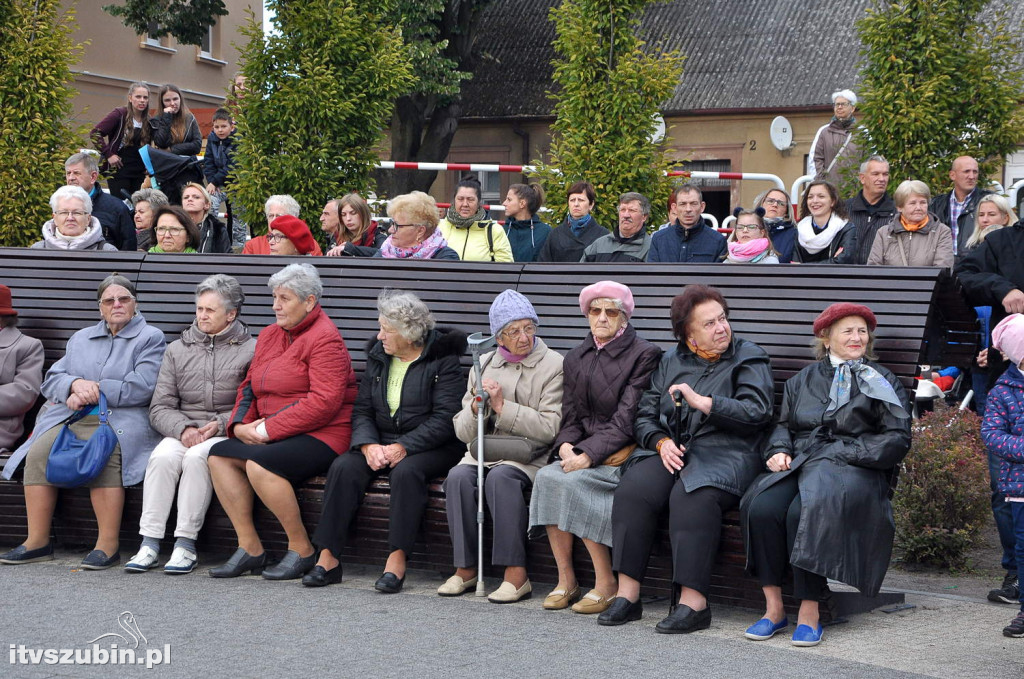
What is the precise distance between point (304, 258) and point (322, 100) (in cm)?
285

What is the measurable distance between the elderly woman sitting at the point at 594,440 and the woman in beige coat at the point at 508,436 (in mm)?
105

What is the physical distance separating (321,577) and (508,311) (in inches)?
66.2

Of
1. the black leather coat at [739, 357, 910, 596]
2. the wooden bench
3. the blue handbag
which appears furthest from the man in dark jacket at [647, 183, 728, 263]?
the blue handbag

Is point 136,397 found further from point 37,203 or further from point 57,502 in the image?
point 37,203

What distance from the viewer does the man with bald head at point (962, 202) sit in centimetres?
950

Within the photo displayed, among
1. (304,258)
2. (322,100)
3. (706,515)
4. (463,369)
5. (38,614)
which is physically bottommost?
(38,614)

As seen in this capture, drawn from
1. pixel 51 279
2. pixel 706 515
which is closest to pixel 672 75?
pixel 51 279

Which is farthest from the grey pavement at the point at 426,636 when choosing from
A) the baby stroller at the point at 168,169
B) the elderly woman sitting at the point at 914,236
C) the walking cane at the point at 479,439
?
the baby stroller at the point at 168,169

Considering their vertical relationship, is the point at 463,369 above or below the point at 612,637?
above

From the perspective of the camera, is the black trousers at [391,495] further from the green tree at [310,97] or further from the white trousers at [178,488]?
the green tree at [310,97]

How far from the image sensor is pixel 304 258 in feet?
29.2

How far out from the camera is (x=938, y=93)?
10844mm

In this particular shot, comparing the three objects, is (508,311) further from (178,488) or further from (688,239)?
(688,239)

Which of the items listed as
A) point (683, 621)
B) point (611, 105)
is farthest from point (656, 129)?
point (683, 621)
